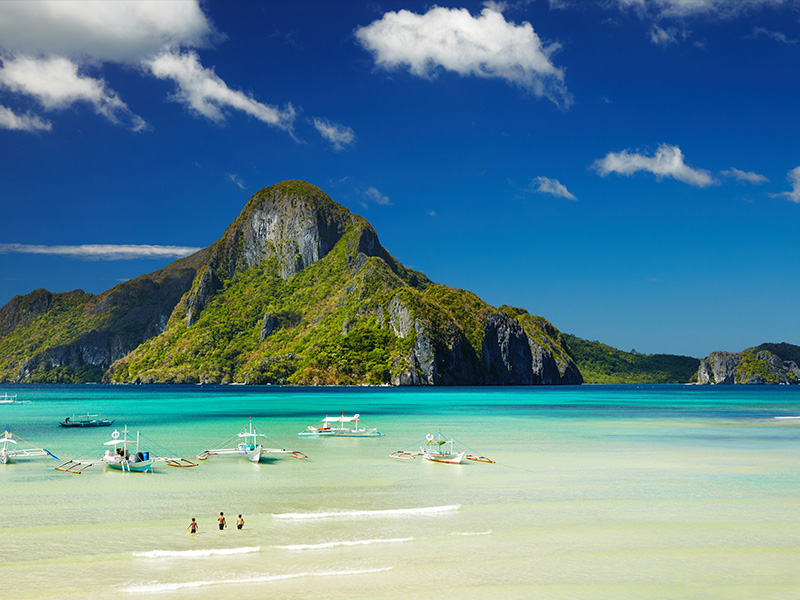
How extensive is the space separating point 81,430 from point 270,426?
20.3 metres

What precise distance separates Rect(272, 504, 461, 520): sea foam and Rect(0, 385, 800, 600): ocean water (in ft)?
0.30

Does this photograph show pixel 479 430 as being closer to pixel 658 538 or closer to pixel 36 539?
pixel 658 538

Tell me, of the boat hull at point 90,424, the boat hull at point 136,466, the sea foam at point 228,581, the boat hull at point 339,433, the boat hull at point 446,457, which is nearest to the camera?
the sea foam at point 228,581

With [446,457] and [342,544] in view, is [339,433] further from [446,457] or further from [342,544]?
[342,544]

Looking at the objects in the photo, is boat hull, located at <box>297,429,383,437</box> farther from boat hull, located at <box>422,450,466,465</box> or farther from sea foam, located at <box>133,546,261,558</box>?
sea foam, located at <box>133,546,261,558</box>

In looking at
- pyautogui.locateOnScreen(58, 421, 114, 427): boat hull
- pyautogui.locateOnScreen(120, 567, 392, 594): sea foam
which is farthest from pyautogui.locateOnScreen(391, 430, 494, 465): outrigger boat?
pyautogui.locateOnScreen(58, 421, 114, 427): boat hull

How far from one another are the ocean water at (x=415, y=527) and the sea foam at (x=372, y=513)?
0.09 meters

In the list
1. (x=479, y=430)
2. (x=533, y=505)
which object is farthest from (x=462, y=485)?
(x=479, y=430)

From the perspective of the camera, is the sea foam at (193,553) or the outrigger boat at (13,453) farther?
the outrigger boat at (13,453)

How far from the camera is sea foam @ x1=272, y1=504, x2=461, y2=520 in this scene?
28.0m

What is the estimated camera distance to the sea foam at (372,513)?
28031 millimetres

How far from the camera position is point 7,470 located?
4147 cm

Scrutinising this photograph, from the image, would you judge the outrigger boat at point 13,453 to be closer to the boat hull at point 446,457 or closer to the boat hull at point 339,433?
the boat hull at point 339,433

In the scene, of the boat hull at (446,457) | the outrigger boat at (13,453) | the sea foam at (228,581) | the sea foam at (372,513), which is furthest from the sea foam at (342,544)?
the outrigger boat at (13,453)
